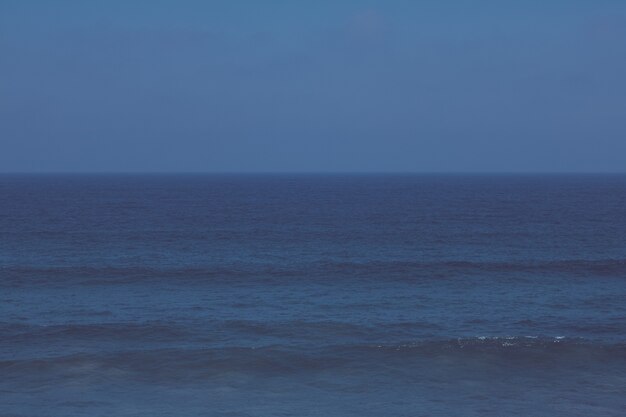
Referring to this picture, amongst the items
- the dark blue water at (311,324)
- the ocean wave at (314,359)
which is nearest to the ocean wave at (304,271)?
the dark blue water at (311,324)

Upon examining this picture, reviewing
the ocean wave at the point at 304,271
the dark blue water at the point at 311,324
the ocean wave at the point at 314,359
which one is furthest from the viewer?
the ocean wave at the point at 304,271

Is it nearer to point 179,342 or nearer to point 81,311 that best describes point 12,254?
point 81,311

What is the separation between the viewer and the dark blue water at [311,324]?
24141 mm

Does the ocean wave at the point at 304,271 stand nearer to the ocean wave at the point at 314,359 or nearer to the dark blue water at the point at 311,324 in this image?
the dark blue water at the point at 311,324

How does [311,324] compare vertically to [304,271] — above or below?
Answer: below

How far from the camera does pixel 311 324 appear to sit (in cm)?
3319

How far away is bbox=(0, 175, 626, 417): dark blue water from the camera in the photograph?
24.1m

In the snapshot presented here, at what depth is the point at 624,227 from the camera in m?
72.5

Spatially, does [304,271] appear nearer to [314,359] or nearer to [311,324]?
[311,324]

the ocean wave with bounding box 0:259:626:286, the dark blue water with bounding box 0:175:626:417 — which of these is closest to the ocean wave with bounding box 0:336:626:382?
the dark blue water with bounding box 0:175:626:417

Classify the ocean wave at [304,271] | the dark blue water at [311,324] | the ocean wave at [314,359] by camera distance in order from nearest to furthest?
the dark blue water at [311,324] → the ocean wave at [314,359] → the ocean wave at [304,271]

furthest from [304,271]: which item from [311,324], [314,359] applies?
[314,359]

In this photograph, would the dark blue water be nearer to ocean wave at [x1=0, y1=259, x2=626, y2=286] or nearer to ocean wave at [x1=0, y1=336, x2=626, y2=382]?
ocean wave at [x1=0, y1=336, x2=626, y2=382]

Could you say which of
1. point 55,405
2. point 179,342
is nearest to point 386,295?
point 179,342
